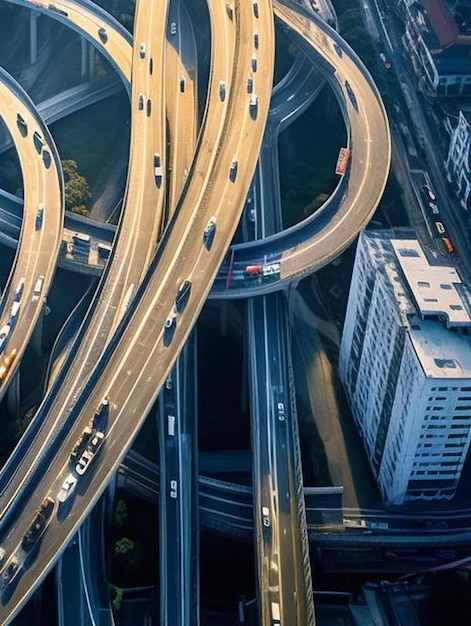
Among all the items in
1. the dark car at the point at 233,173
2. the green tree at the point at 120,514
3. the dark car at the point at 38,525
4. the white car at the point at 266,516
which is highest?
the dark car at the point at 233,173

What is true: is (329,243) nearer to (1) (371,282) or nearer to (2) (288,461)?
(1) (371,282)

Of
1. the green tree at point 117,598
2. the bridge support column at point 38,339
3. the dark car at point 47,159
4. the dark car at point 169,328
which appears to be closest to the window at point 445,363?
the dark car at point 169,328

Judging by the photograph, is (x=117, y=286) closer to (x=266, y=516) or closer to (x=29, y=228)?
(x=29, y=228)

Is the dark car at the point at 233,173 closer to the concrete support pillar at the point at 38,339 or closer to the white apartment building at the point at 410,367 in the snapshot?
the white apartment building at the point at 410,367

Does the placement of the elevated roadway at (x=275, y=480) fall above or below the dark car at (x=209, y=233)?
below

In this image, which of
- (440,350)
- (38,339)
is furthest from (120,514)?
(440,350)

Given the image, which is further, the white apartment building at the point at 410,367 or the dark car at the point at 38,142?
the dark car at the point at 38,142

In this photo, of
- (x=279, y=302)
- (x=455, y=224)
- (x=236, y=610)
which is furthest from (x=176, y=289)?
(x=455, y=224)
